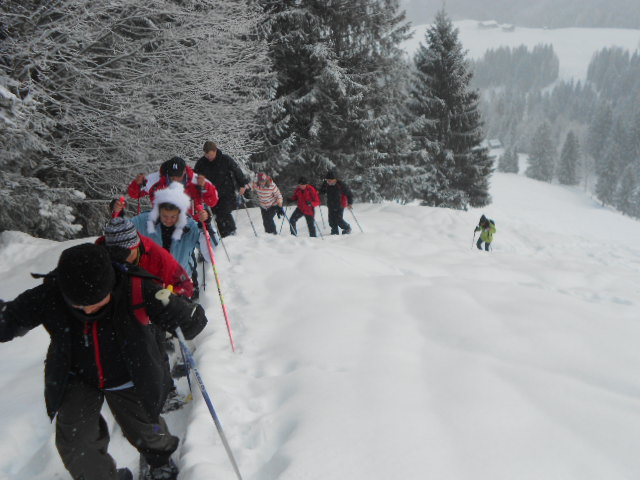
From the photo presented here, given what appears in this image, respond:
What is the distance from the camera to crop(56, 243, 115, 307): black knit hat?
191 centimetres

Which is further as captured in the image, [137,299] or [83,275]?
[137,299]

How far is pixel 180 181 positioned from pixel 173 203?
1586 millimetres

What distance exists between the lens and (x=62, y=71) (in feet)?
28.2

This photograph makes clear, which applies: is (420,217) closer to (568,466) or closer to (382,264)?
(382,264)

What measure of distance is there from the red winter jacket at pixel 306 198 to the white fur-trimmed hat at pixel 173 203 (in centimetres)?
548

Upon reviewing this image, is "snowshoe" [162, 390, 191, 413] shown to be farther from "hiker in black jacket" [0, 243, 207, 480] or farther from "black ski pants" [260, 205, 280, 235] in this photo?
Result: "black ski pants" [260, 205, 280, 235]

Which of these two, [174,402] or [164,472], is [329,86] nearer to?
[174,402]

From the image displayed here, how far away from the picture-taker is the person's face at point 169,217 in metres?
3.95

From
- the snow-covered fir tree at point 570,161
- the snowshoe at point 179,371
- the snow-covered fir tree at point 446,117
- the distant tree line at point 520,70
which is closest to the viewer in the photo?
the snowshoe at point 179,371

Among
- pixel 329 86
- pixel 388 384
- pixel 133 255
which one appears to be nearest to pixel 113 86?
pixel 329 86

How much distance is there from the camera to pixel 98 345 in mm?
2193

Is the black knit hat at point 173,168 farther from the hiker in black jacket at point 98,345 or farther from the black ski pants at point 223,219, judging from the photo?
the hiker in black jacket at point 98,345

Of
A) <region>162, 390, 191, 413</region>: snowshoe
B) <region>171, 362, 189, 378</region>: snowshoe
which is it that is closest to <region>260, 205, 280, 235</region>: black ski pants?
<region>171, 362, 189, 378</region>: snowshoe

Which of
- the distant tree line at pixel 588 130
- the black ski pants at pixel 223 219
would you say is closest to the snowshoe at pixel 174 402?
the black ski pants at pixel 223 219
